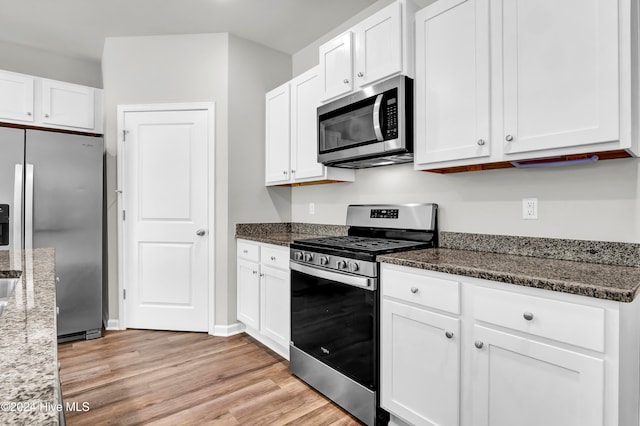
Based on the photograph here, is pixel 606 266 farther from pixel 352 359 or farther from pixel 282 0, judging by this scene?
pixel 282 0

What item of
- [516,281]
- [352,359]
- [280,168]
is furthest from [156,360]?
[516,281]

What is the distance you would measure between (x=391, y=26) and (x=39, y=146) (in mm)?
2758

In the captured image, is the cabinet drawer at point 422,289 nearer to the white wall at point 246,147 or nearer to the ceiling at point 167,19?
the white wall at point 246,147

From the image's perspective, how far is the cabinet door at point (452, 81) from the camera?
174cm

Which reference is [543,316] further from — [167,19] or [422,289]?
[167,19]

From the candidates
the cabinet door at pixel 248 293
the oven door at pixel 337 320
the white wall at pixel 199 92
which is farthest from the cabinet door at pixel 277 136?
the oven door at pixel 337 320

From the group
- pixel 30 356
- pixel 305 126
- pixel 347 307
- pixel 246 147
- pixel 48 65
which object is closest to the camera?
pixel 30 356

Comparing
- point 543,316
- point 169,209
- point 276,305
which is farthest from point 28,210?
point 543,316

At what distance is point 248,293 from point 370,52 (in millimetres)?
2024

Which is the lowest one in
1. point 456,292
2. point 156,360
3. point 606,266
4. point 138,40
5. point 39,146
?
point 156,360

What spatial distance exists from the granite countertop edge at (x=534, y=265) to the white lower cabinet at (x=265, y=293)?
0.99 meters

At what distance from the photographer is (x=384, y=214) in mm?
2525

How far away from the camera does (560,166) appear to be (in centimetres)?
174

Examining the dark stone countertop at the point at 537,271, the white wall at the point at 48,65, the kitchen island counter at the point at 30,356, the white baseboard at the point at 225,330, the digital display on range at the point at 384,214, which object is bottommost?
the white baseboard at the point at 225,330
